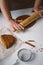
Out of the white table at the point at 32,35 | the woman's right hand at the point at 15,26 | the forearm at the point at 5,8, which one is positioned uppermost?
the forearm at the point at 5,8

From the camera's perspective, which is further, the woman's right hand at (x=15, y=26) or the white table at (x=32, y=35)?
the woman's right hand at (x=15, y=26)

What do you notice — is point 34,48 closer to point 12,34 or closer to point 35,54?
point 35,54

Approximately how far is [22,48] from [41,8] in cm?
40

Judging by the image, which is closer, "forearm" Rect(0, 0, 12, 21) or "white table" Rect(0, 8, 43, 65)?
"white table" Rect(0, 8, 43, 65)

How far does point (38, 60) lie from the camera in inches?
29.1

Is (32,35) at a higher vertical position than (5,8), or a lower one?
lower

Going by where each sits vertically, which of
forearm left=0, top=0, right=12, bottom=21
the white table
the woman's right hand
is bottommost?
the white table

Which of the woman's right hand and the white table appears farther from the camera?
the woman's right hand

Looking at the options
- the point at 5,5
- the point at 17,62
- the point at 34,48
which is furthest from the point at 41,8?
the point at 17,62

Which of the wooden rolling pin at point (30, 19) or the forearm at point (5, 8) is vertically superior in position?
the forearm at point (5, 8)

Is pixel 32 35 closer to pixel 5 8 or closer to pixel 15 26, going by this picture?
pixel 15 26

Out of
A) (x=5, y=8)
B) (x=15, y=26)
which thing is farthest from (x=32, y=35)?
(x=5, y=8)

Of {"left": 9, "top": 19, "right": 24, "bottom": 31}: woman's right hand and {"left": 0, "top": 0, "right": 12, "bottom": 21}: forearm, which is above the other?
{"left": 0, "top": 0, "right": 12, "bottom": 21}: forearm

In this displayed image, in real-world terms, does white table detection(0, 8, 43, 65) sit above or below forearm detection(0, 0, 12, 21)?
below
